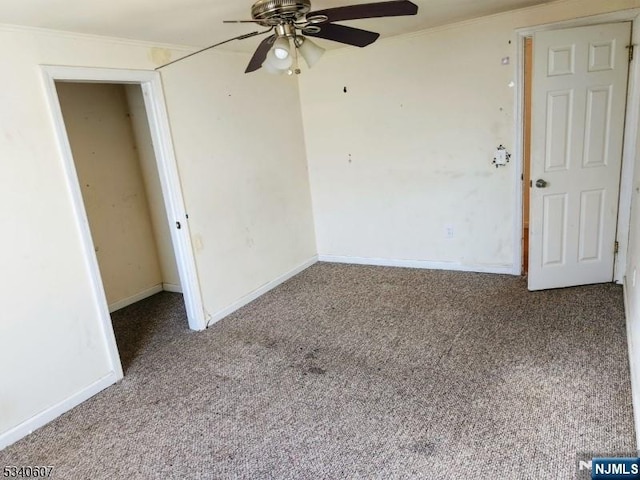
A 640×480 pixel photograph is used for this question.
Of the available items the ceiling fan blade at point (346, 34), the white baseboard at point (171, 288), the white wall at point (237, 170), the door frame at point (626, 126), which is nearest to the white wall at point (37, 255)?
the white wall at point (237, 170)

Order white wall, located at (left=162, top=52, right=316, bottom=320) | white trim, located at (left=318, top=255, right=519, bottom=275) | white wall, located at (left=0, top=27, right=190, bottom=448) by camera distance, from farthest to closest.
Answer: white trim, located at (left=318, top=255, right=519, bottom=275) → white wall, located at (left=162, top=52, right=316, bottom=320) → white wall, located at (left=0, top=27, right=190, bottom=448)

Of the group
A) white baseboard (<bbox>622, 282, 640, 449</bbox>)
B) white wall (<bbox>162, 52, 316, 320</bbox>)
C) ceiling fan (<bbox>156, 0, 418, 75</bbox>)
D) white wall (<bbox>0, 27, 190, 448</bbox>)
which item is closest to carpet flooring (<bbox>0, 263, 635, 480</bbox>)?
white baseboard (<bbox>622, 282, 640, 449</bbox>)

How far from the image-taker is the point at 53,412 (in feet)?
8.48

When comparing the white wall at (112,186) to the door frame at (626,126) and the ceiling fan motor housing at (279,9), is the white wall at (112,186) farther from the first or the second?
the door frame at (626,126)

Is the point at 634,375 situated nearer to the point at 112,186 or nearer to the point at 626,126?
the point at 626,126

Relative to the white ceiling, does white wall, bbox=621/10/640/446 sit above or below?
below

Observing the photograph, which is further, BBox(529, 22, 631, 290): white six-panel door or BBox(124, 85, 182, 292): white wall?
BBox(124, 85, 182, 292): white wall

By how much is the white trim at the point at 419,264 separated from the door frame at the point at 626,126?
309mm

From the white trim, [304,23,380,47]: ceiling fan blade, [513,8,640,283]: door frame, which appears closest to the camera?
[304,23,380,47]: ceiling fan blade

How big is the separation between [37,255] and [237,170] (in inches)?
70.4

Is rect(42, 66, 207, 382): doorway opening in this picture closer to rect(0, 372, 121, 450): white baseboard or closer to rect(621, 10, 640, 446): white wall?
→ rect(0, 372, 121, 450): white baseboard

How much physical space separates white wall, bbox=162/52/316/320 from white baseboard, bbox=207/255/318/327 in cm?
2

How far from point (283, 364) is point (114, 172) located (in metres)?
2.56

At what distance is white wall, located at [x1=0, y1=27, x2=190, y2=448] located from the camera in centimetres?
238
